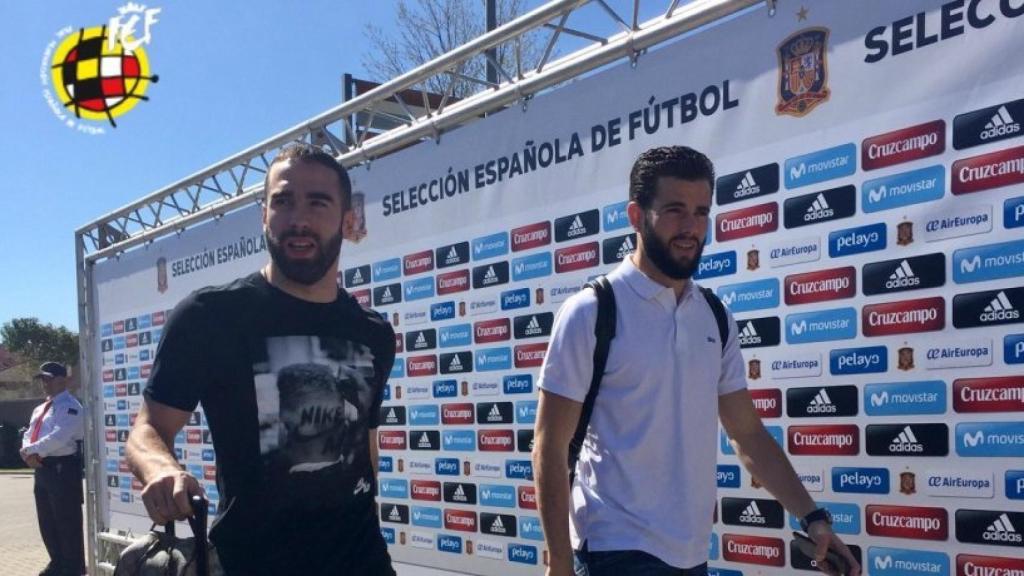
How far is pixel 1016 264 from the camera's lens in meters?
2.47

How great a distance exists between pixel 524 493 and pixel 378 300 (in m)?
1.56

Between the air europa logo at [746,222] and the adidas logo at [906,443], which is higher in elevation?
the air europa logo at [746,222]

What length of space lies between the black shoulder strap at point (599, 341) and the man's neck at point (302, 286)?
0.68 m

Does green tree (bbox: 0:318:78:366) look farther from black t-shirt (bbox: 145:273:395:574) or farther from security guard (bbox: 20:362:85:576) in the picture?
black t-shirt (bbox: 145:273:395:574)

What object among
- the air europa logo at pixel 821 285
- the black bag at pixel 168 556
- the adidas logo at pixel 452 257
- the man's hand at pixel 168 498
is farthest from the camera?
the adidas logo at pixel 452 257

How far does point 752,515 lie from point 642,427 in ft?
4.25

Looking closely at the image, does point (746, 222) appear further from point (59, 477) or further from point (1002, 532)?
point (59, 477)

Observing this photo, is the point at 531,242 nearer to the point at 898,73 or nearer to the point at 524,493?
the point at 524,493

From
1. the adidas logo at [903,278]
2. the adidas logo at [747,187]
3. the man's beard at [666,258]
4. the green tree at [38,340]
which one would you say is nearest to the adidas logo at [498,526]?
the adidas logo at [747,187]

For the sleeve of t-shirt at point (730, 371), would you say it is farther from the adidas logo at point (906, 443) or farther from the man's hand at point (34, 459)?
the man's hand at point (34, 459)

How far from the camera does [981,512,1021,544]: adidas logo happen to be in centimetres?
248

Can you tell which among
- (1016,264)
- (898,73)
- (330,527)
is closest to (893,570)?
(1016,264)

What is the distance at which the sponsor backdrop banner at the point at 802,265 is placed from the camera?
256 cm

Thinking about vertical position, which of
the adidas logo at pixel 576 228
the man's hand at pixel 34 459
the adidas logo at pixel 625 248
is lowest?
the man's hand at pixel 34 459
